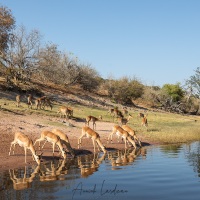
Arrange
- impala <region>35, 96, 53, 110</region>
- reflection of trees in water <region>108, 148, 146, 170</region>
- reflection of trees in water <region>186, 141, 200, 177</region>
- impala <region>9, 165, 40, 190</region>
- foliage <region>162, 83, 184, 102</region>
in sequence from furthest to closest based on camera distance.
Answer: foliage <region>162, 83, 184, 102</region> < impala <region>35, 96, 53, 110</region> < reflection of trees in water <region>108, 148, 146, 170</region> < reflection of trees in water <region>186, 141, 200, 177</region> < impala <region>9, 165, 40, 190</region>

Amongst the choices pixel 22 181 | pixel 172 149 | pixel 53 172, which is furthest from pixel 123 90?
pixel 22 181

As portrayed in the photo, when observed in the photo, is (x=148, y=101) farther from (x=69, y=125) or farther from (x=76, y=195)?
(x=76, y=195)

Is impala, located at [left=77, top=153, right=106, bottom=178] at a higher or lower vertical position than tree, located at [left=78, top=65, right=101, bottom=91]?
lower

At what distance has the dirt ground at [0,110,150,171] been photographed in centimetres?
1894

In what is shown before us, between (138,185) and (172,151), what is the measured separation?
10.6 meters

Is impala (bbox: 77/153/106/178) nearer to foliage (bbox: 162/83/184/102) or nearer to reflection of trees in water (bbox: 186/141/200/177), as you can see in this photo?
reflection of trees in water (bbox: 186/141/200/177)

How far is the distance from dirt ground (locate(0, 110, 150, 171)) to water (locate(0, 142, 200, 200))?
1.44m

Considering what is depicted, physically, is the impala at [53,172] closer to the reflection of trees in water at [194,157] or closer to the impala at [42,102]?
the reflection of trees in water at [194,157]

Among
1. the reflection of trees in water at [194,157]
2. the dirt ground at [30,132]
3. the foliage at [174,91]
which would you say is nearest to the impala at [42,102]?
the dirt ground at [30,132]

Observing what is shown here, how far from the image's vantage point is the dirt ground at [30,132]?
18.9m

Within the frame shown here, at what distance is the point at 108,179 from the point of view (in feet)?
49.0

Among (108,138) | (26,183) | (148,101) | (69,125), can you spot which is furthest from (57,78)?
(26,183)

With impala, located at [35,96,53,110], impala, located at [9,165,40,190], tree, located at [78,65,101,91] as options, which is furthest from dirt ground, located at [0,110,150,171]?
tree, located at [78,65,101,91]

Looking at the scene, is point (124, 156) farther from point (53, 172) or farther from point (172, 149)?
point (53, 172)
